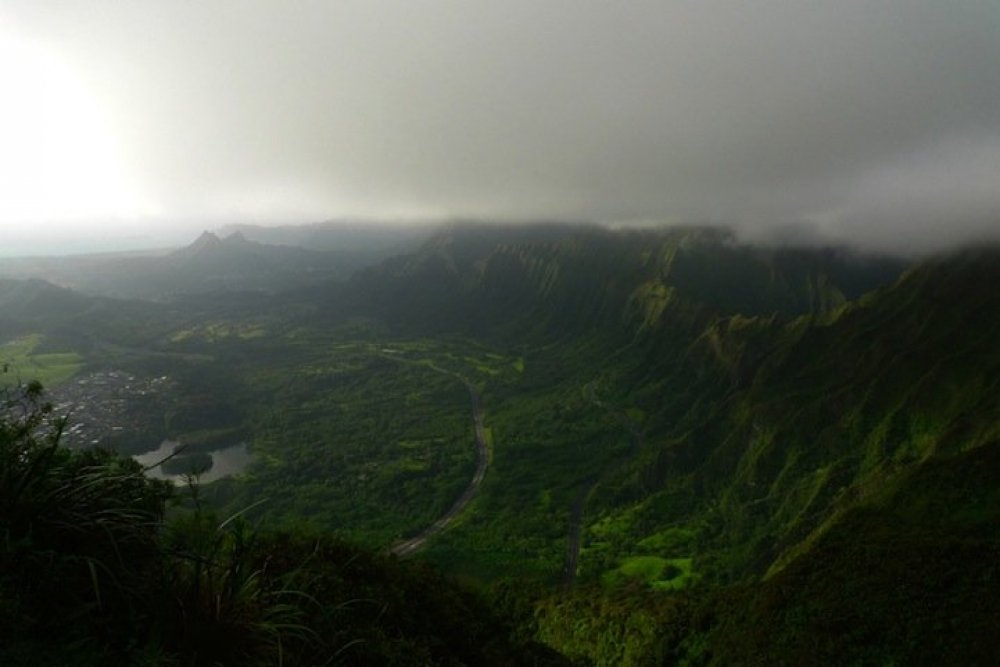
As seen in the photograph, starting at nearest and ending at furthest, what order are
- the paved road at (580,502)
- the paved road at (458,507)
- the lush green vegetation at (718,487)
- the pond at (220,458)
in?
the lush green vegetation at (718,487) < the paved road at (580,502) < the paved road at (458,507) < the pond at (220,458)

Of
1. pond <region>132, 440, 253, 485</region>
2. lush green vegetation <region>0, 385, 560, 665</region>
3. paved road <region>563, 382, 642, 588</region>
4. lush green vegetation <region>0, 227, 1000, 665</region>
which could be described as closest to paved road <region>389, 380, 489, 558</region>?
lush green vegetation <region>0, 227, 1000, 665</region>

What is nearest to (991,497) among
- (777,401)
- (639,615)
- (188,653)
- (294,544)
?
(639,615)

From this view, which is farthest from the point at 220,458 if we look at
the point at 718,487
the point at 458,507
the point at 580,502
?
the point at 718,487

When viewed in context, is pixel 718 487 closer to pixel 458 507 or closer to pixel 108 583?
pixel 458 507

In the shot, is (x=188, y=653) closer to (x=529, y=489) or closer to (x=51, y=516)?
(x=51, y=516)

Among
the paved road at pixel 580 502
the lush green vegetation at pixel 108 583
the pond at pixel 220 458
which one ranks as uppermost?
the lush green vegetation at pixel 108 583

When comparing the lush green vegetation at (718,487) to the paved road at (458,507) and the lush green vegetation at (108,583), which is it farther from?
the lush green vegetation at (108,583)

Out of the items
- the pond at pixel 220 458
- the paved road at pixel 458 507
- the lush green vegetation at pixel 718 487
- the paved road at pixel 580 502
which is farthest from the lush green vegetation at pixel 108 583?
the pond at pixel 220 458

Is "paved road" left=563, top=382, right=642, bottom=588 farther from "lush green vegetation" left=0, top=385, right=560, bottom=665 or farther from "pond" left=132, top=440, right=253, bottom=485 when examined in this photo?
"lush green vegetation" left=0, top=385, right=560, bottom=665
